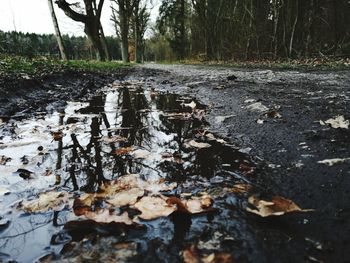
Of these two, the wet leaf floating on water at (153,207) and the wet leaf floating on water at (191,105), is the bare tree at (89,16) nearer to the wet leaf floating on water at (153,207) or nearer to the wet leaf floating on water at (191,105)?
the wet leaf floating on water at (191,105)

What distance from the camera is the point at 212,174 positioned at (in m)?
1.63

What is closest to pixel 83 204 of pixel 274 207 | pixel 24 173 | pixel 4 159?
pixel 24 173

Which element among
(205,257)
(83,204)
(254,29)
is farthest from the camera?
(254,29)

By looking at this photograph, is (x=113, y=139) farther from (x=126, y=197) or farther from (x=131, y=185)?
(x=126, y=197)

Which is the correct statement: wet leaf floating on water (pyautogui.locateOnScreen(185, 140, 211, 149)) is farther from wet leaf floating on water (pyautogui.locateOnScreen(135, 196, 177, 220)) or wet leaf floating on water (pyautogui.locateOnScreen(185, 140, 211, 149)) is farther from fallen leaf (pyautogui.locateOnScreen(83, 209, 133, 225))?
fallen leaf (pyautogui.locateOnScreen(83, 209, 133, 225))

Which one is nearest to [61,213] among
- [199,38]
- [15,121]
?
[15,121]

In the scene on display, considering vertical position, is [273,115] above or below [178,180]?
above

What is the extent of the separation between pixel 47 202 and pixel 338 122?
2015 millimetres

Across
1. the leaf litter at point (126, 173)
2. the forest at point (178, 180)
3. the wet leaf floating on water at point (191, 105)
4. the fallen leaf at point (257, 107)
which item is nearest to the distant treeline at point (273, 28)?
the wet leaf floating on water at point (191, 105)

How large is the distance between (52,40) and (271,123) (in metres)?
75.9

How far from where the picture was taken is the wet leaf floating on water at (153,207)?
122 cm

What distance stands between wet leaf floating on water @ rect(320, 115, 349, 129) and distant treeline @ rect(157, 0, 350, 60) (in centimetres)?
1136

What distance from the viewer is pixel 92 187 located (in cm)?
151

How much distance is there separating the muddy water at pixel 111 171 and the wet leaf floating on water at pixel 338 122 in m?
0.77
